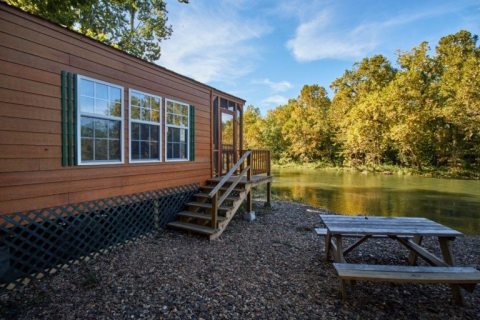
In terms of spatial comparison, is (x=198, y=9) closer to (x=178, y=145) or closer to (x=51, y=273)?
(x=178, y=145)

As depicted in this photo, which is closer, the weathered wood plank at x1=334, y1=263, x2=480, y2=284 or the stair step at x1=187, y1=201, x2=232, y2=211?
the weathered wood plank at x1=334, y1=263, x2=480, y2=284

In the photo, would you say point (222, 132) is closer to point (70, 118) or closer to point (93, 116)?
point (93, 116)

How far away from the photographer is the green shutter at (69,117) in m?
3.65

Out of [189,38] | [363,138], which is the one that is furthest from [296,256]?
[363,138]

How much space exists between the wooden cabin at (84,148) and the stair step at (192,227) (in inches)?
1.0

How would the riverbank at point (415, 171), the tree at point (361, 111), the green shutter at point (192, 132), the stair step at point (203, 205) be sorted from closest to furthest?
the stair step at point (203, 205) → the green shutter at point (192, 132) → the riverbank at point (415, 171) → the tree at point (361, 111)

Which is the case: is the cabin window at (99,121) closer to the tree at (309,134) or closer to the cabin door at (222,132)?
the cabin door at (222,132)

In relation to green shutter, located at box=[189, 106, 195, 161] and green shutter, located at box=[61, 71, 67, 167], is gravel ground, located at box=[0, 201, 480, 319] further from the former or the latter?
green shutter, located at box=[189, 106, 195, 161]

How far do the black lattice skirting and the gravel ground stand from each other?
0.23 metres

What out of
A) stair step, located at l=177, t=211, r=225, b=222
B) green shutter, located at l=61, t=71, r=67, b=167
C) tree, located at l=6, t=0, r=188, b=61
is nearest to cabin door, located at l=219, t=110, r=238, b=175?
stair step, located at l=177, t=211, r=225, b=222

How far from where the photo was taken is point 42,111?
342cm

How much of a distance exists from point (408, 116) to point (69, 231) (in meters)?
24.5

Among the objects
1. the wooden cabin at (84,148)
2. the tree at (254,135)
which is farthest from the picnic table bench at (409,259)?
the tree at (254,135)

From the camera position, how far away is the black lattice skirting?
3.13 metres
